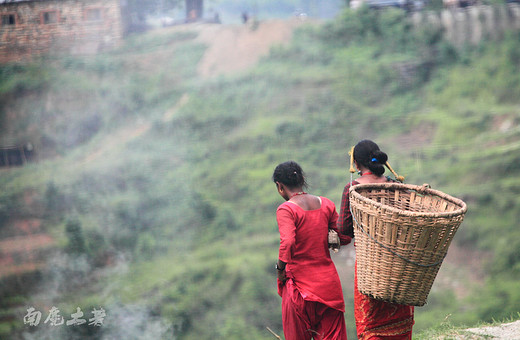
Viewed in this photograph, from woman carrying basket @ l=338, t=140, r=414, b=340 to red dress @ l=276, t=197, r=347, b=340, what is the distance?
0.34 feet

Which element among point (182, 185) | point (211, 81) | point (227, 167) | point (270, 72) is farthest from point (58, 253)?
point (270, 72)

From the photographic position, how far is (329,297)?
245cm

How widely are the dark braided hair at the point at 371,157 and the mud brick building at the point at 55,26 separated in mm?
9937

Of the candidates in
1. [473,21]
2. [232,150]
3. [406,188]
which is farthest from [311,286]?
[473,21]

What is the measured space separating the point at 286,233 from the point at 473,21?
9824 mm

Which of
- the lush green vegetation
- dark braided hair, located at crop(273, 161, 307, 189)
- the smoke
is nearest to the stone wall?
the lush green vegetation

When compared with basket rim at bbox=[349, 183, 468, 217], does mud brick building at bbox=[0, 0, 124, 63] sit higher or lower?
higher

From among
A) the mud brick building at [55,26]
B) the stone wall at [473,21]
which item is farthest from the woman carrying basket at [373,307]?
the mud brick building at [55,26]

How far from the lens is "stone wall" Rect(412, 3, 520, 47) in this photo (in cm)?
1024

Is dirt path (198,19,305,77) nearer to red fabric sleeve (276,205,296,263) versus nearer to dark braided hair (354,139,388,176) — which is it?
dark braided hair (354,139,388,176)

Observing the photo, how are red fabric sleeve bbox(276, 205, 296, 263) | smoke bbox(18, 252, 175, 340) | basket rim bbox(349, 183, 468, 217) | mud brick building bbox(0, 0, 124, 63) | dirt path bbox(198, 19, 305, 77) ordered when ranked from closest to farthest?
basket rim bbox(349, 183, 468, 217)
red fabric sleeve bbox(276, 205, 296, 263)
smoke bbox(18, 252, 175, 340)
mud brick building bbox(0, 0, 124, 63)
dirt path bbox(198, 19, 305, 77)

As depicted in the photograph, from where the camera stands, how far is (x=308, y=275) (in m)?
2.46

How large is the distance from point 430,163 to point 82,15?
7.81m

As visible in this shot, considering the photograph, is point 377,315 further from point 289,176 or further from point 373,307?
point 289,176
